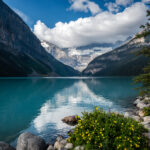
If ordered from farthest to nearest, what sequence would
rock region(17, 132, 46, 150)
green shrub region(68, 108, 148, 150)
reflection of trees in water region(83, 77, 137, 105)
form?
reflection of trees in water region(83, 77, 137, 105) < rock region(17, 132, 46, 150) < green shrub region(68, 108, 148, 150)

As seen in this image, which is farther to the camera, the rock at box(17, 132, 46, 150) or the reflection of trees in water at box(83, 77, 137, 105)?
the reflection of trees in water at box(83, 77, 137, 105)

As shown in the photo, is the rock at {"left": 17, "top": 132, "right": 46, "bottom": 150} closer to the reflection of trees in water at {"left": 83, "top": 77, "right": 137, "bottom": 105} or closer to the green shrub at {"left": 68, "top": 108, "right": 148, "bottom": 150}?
the green shrub at {"left": 68, "top": 108, "right": 148, "bottom": 150}

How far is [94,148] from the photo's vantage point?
8336 millimetres

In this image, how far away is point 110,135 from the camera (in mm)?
8656

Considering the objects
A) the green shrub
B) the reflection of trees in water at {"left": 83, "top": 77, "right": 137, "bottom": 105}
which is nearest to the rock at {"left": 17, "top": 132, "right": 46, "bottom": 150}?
the green shrub

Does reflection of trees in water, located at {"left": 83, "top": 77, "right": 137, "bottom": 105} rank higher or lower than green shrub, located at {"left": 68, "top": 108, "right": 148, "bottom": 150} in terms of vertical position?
lower

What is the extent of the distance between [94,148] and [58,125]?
460 inches

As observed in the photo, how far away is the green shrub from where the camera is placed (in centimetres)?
816

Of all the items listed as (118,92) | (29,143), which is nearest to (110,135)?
(29,143)

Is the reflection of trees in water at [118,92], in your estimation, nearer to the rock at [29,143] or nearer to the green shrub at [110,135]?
the green shrub at [110,135]

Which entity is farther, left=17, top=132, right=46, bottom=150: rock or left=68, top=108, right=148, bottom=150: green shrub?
left=17, top=132, right=46, bottom=150: rock

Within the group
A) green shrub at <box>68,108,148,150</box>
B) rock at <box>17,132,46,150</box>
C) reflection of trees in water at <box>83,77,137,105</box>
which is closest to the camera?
green shrub at <box>68,108,148,150</box>

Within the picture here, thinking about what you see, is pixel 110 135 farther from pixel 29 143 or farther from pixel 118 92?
pixel 118 92

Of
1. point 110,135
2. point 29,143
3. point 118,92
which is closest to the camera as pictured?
point 110,135
